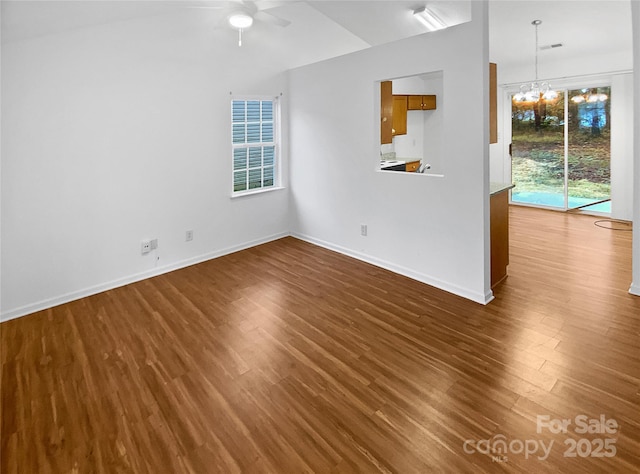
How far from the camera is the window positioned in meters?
4.95

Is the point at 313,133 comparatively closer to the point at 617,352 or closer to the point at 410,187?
the point at 410,187

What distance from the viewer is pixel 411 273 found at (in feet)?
13.1

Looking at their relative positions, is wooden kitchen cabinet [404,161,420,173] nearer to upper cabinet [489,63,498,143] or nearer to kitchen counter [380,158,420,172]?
kitchen counter [380,158,420,172]

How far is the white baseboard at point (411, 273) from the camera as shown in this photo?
339cm

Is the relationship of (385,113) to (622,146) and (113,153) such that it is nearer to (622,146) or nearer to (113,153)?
(113,153)

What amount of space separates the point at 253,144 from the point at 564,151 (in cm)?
537

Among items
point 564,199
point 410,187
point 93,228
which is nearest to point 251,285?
point 93,228

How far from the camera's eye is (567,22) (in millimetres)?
4551

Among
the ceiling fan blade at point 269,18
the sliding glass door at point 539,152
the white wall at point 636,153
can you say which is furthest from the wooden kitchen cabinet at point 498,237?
the sliding glass door at point 539,152

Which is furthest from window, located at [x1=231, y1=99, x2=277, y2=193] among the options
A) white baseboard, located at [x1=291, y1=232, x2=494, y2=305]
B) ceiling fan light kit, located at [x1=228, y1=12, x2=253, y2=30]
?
ceiling fan light kit, located at [x1=228, y1=12, x2=253, y2=30]

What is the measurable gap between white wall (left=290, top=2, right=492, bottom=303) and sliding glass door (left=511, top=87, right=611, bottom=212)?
424cm

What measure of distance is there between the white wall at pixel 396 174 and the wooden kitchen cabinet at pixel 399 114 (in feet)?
6.32

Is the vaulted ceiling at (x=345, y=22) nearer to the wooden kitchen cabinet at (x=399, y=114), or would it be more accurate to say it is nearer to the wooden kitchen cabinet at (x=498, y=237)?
the wooden kitchen cabinet at (x=399, y=114)

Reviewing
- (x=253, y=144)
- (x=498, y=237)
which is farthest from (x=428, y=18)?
(x=498, y=237)
